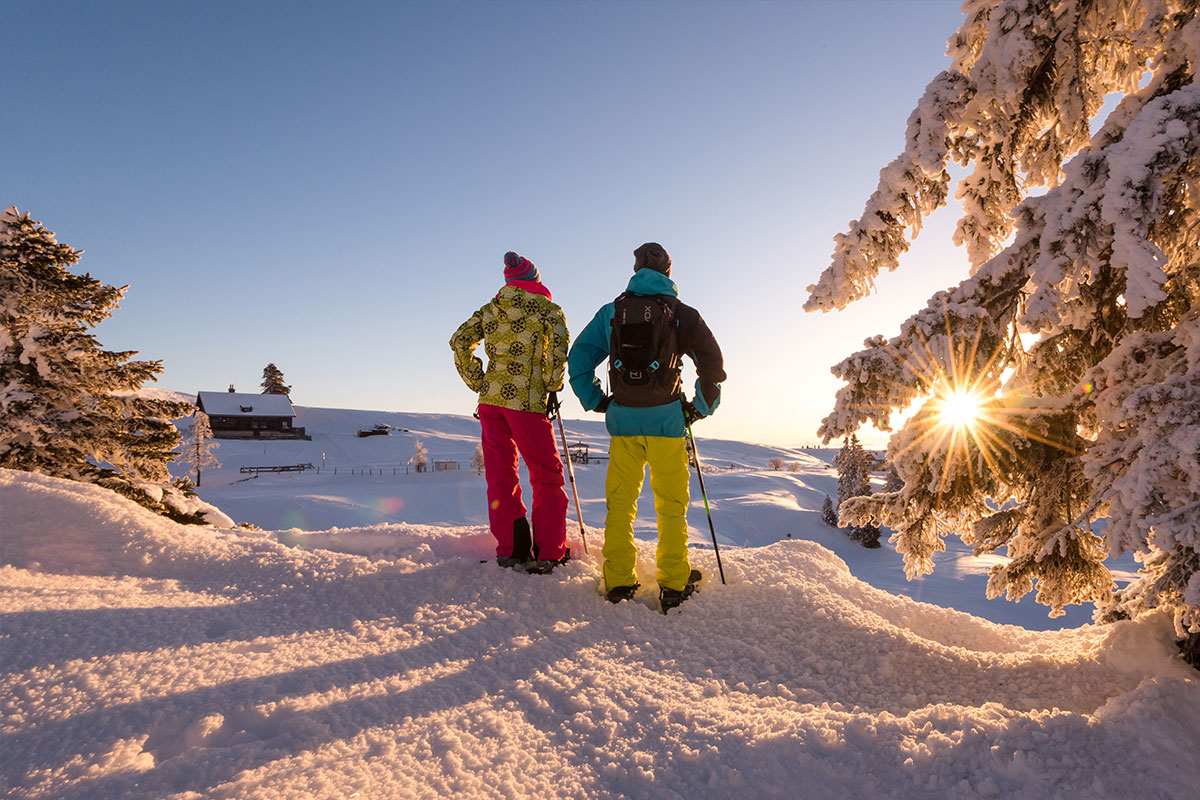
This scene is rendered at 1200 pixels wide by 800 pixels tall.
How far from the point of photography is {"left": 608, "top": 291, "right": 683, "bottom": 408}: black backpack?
147 inches

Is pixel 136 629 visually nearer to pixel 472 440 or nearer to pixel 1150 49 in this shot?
pixel 1150 49

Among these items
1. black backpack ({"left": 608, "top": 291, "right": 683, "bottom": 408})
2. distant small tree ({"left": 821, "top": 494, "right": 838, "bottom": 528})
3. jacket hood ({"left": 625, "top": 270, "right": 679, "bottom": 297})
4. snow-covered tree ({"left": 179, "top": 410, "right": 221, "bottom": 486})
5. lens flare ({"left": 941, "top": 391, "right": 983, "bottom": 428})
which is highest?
jacket hood ({"left": 625, "top": 270, "right": 679, "bottom": 297})

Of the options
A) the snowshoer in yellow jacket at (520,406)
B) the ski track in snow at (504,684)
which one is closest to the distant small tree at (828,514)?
the ski track in snow at (504,684)

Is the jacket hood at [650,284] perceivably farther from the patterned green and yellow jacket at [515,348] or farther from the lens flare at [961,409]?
the lens flare at [961,409]

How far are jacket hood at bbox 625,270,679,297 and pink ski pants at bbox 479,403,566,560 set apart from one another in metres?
1.27

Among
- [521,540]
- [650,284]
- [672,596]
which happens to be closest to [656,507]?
[672,596]

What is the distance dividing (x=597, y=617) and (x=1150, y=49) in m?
4.63

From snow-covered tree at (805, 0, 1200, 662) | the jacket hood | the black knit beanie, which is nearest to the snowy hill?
snow-covered tree at (805, 0, 1200, 662)

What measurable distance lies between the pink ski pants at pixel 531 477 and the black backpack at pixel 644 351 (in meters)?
0.78

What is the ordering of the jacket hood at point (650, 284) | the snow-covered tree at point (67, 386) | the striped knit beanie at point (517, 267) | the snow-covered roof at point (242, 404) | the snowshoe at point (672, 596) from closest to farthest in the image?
the snowshoe at point (672, 596) < the jacket hood at point (650, 284) < the striped knit beanie at point (517, 267) < the snow-covered tree at point (67, 386) < the snow-covered roof at point (242, 404)

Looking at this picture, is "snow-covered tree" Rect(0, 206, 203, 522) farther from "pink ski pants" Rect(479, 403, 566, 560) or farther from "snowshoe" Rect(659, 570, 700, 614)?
"snowshoe" Rect(659, 570, 700, 614)

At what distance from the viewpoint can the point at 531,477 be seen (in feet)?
13.9

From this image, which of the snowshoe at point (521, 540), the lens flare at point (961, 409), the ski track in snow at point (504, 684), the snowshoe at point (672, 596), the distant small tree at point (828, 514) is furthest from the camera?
the distant small tree at point (828, 514)

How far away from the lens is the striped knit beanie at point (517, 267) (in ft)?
14.3
